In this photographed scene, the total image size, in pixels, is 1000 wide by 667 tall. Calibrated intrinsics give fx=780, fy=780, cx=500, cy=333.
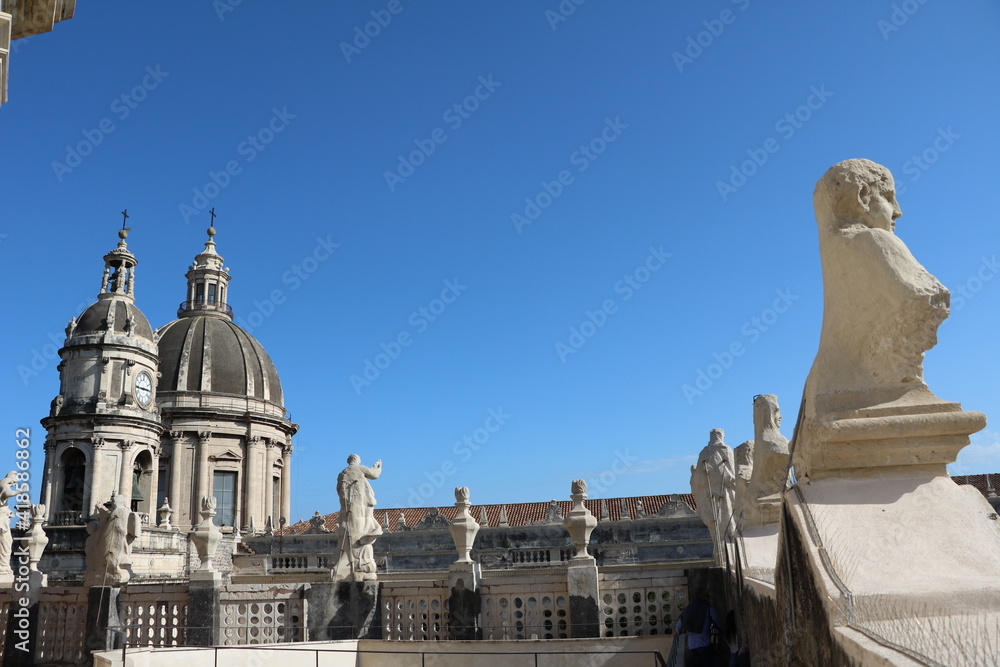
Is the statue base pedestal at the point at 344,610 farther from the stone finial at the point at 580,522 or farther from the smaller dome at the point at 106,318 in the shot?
the smaller dome at the point at 106,318

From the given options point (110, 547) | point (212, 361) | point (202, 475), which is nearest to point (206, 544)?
point (110, 547)

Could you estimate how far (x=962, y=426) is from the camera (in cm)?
294

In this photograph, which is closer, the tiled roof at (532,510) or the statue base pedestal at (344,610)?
the statue base pedestal at (344,610)

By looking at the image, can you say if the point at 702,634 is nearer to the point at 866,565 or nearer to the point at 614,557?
the point at 866,565

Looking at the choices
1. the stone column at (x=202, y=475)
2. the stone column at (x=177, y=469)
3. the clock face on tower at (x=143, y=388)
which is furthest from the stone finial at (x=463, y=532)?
the stone column at (x=177, y=469)

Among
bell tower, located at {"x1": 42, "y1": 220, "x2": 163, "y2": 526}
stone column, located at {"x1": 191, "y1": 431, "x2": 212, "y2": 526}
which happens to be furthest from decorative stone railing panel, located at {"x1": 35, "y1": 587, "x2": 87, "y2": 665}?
stone column, located at {"x1": 191, "y1": 431, "x2": 212, "y2": 526}

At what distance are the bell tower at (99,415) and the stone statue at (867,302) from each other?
103 feet

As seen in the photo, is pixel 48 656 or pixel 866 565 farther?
pixel 48 656

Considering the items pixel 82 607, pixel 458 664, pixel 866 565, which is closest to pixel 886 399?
pixel 866 565

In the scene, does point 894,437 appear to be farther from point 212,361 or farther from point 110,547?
point 212,361

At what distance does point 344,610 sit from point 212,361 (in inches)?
1246

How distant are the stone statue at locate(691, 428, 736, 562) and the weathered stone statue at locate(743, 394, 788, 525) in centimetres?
485

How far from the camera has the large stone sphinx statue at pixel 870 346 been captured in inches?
118

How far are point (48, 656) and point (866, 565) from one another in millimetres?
12335
